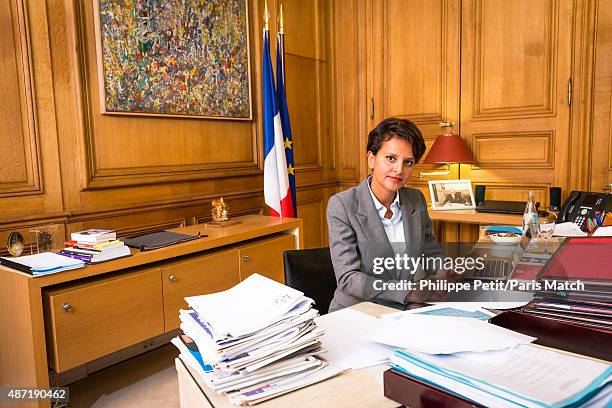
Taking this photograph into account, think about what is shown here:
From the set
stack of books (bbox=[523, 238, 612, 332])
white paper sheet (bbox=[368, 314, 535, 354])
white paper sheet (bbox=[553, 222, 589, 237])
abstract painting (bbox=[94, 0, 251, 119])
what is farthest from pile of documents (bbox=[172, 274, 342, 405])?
abstract painting (bbox=[94, 0, 251, 119])

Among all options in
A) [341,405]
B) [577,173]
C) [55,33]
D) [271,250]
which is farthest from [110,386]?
[577,173]

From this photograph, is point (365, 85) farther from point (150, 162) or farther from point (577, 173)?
point (150, 162)

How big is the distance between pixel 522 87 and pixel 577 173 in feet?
2.59

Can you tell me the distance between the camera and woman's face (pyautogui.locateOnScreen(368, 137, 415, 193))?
6.25ft

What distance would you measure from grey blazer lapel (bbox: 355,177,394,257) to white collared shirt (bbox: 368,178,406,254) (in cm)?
5

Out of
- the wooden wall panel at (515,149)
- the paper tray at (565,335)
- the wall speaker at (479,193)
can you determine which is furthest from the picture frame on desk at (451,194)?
the paper tray at (565,335)

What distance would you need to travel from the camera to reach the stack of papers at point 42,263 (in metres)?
2.00

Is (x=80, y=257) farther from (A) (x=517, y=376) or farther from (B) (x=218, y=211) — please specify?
(A) (x=517, y=376)

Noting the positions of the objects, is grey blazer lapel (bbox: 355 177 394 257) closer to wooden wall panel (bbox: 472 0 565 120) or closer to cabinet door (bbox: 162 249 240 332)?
cabinet door (bbox: 162 249 240 332)

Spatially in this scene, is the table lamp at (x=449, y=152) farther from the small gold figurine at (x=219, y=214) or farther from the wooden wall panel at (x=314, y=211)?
the small gold figurine at (x=219, y=214)

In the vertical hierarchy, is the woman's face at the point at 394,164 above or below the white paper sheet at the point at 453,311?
above

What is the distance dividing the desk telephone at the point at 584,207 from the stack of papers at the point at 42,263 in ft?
8.07

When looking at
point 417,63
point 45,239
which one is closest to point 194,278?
point 45,239

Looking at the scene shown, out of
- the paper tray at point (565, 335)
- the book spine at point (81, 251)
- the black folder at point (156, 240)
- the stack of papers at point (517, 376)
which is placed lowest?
the black folder at point (156, 240)
